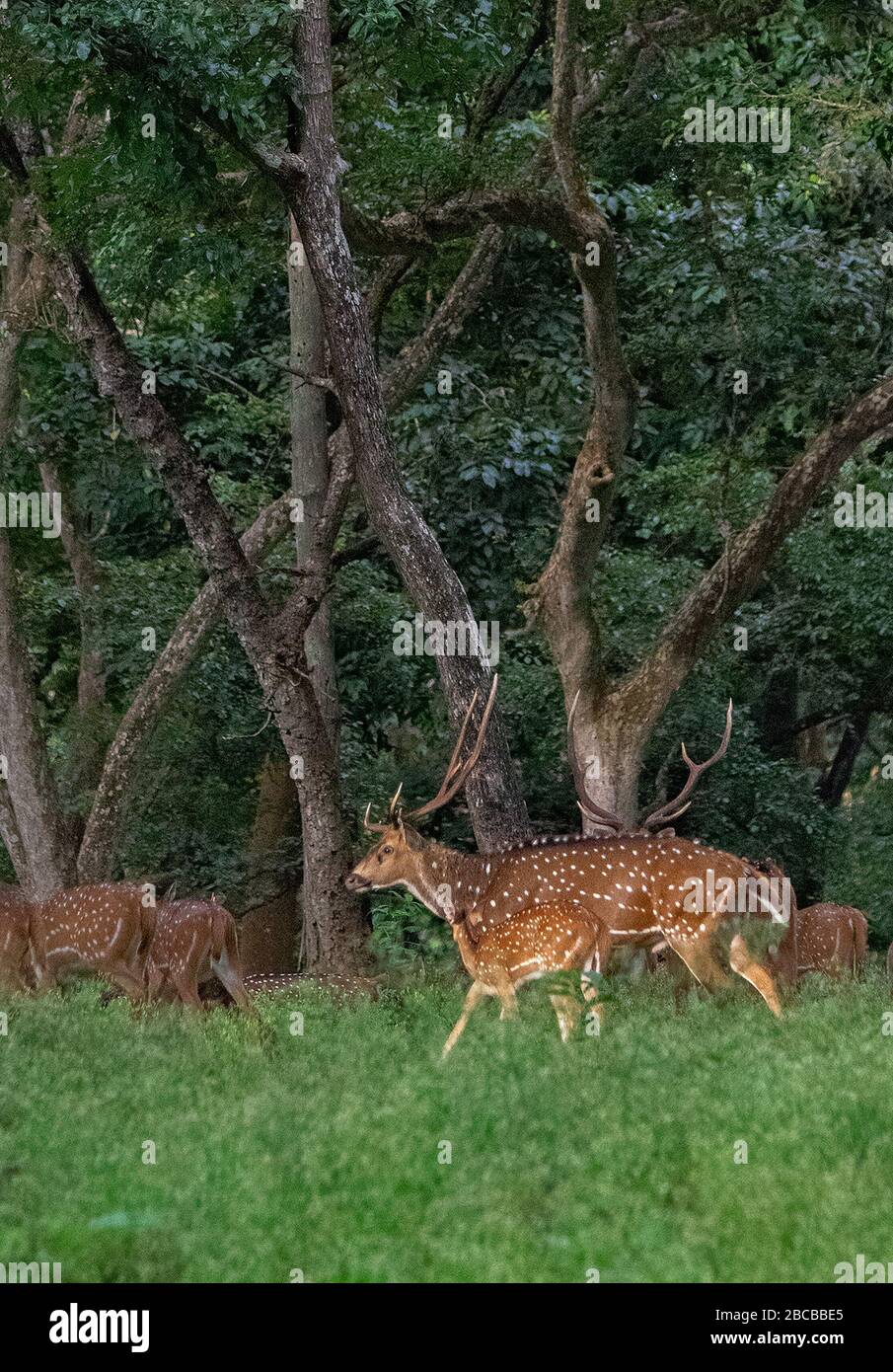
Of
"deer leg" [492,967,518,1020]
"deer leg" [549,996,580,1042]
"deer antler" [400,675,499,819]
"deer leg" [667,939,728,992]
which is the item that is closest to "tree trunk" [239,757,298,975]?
"deer antler" [400,675,499,819]

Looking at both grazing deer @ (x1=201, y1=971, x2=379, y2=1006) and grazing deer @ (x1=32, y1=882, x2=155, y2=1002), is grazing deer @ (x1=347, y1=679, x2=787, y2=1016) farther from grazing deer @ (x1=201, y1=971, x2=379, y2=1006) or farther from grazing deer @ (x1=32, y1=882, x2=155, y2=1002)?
grazing deer @ (x1=32, y1=882, x2=155, y2=1002)

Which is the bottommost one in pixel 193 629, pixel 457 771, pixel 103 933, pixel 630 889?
pixel 103 933

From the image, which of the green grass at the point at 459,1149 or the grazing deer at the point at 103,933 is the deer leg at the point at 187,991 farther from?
the green grass at the point at 459,1149

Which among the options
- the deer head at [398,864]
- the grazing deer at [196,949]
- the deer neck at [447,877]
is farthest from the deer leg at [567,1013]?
the grazing deer at [196,949]

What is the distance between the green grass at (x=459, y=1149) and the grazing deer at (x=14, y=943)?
65.2 inches

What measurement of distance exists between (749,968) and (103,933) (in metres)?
3.98

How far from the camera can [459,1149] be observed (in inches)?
322

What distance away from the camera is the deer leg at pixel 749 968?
36.2 ft

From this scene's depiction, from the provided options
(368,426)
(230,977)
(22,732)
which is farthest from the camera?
(22,732)

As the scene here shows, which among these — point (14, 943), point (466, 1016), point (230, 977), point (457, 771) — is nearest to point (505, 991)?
point (466, 1016)

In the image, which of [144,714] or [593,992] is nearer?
[593,992]

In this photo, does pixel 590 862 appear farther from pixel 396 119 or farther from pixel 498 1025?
pixel 396 119

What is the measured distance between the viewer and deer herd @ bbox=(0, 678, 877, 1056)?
34.6 feet

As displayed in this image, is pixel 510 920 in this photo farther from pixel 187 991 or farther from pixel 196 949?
pixel 187 991
